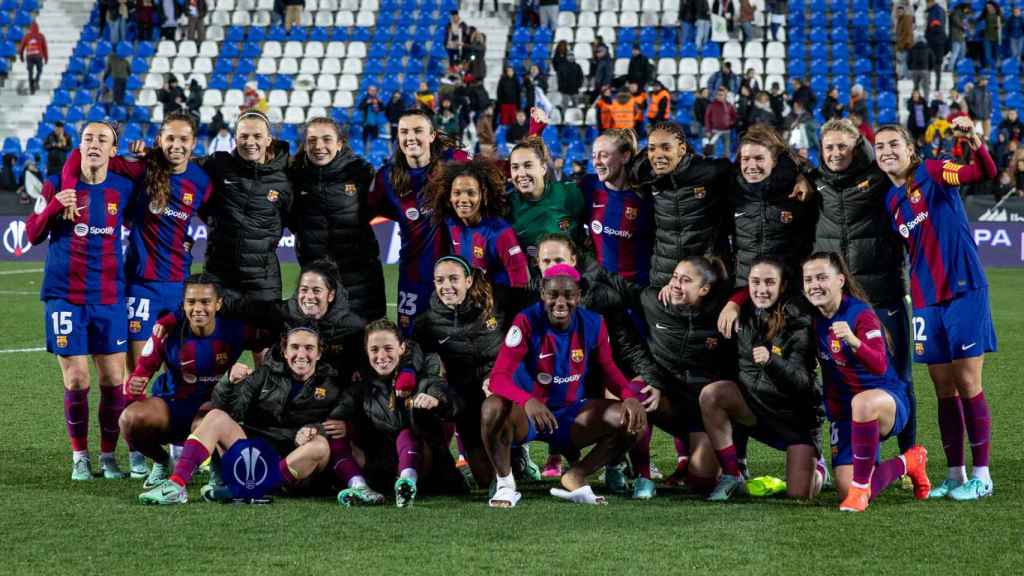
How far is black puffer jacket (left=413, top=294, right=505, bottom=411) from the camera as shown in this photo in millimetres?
6656

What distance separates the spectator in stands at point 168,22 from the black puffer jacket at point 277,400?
2136 centimetres

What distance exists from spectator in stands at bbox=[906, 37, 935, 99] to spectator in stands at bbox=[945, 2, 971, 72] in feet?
2.56

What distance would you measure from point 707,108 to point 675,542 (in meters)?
17.2

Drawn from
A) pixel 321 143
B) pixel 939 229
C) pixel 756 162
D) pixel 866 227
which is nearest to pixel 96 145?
pixel 321 143

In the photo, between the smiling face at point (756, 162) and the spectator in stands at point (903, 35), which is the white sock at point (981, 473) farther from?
the spectator in stands at point (903, 35)

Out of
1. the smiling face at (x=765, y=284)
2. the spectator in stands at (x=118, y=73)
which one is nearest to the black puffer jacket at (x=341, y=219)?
the smiling face at (x=765, y=284)

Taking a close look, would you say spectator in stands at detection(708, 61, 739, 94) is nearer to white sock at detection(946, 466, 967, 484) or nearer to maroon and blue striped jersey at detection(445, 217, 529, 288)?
maroon and blue striped jersey at detection(445, 217, 529, 288)

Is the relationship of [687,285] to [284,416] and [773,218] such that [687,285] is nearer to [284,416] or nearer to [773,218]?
[773,218]

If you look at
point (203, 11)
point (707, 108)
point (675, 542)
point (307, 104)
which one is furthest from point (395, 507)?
point (203, 11)

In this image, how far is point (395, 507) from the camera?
20.0ft

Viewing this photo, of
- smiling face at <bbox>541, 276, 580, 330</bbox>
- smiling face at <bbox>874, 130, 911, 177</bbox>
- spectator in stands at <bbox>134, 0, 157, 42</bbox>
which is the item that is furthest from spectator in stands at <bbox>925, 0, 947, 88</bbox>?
smiling face at <bbox>541, 276, 580, 330</bbox>

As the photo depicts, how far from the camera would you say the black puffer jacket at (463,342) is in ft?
21.8

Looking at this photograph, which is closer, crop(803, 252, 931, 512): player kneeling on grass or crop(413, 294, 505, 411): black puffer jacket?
crop(803, 252, 931, 512): player kneeling on grass

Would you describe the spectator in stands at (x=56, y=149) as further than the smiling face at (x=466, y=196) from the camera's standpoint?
Yes
